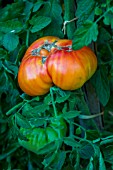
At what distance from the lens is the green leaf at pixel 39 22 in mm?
945

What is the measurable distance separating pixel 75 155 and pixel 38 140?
114 millimetres

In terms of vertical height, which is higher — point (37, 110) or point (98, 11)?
point (98, 11)

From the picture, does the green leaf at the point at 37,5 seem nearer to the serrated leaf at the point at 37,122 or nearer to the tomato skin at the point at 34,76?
the tomato skin at the point at 34,76

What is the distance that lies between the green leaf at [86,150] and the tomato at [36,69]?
148 mm

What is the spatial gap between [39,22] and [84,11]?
0.37 ft

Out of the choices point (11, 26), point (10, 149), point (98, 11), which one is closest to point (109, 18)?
point (98, 11)

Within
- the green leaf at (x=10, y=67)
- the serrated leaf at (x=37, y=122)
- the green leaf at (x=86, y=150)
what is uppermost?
the green leaf at (x=10, y=67)

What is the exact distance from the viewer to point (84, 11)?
0.91 metres

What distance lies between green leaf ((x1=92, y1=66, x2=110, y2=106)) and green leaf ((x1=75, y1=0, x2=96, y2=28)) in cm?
14

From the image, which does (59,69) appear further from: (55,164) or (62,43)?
(55,164)

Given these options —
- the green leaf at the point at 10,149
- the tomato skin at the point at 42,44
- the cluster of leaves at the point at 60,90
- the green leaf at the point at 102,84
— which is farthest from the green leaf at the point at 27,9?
the green leaf at the point at 10,149

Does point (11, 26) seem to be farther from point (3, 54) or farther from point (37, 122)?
point (37, 122)

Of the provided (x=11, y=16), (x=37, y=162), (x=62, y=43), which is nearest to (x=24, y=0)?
(x=11, y=16)

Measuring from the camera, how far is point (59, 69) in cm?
86
